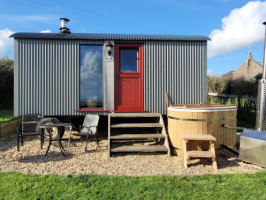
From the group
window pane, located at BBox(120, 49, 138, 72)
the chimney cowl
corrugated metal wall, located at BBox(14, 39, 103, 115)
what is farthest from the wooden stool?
the chimney cowl

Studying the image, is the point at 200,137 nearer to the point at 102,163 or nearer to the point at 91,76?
the point at 102,163

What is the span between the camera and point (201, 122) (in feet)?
13.3

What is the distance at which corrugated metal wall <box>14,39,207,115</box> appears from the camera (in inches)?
212

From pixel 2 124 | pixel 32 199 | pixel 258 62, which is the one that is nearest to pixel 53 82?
pixel 2 124

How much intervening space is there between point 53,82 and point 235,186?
16.4 ft

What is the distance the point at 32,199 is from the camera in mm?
2418

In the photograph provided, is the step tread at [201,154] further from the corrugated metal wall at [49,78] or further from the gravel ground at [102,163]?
the corrugated metal wall at [49,78]

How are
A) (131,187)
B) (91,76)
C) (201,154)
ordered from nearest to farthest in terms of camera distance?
(131,187)
(201,154)
(91,76)

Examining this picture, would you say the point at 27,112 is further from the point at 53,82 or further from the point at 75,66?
the point at 75,66

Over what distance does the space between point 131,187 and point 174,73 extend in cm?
375

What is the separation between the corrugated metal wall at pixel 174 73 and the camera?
5535 mm

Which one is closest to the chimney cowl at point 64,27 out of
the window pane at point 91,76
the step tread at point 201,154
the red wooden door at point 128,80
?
the window pane at point 91,76

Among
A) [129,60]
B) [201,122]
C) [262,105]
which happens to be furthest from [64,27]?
[262,105]

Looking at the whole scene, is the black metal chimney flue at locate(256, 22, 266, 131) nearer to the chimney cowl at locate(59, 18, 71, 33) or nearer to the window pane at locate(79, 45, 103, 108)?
the window pane at locate(79, 45, 103, 108)
